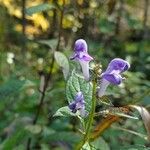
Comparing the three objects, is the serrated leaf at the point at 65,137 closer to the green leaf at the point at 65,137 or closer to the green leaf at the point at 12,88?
the green leaf at the point at 65,137

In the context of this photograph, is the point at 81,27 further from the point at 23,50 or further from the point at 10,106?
the point at 10,106

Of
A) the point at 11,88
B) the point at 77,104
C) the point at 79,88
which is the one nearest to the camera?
the point at 77,104

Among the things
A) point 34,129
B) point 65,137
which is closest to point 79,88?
point 34,129

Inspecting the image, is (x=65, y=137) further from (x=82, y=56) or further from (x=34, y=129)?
(x=82, y=56)

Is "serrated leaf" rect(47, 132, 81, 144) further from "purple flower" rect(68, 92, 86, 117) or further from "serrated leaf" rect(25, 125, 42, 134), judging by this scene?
"purple flower" rect(68, 92, 86, 117)

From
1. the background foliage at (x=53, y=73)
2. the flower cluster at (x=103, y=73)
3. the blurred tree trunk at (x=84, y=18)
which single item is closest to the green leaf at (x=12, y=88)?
the background foliage at (x=53, y=73)

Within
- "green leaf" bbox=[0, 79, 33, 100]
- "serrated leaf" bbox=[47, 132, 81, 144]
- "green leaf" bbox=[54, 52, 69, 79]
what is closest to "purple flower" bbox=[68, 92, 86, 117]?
"green leaf" bbox=[54, 52, 69, 79]
